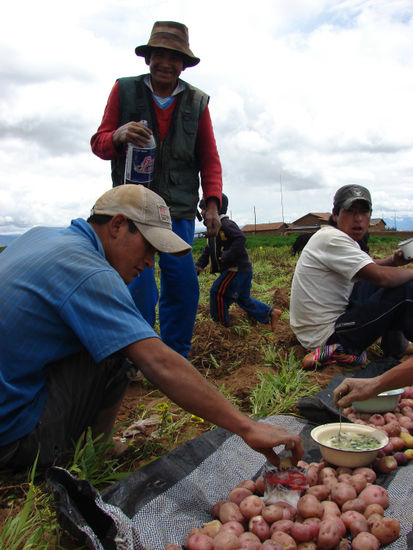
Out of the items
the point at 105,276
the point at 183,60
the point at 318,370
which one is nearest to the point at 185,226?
the point at 183,60

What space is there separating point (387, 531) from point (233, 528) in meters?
0.48

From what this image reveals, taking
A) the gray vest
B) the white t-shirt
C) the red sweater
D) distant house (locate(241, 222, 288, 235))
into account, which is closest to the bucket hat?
the gray vest

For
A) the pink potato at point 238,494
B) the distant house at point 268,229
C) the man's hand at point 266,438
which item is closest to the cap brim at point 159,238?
the man's hand at point 266,438

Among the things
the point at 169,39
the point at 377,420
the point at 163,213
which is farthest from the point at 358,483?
the point at 169,39

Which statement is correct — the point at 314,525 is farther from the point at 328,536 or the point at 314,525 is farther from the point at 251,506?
the point at 251,506

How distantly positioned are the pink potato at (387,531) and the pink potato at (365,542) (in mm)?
24

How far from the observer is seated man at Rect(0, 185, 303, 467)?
53.7 inches

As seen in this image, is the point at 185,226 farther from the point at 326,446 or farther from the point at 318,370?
the point at 326,446

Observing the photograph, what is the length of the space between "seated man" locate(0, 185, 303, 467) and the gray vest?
123cm

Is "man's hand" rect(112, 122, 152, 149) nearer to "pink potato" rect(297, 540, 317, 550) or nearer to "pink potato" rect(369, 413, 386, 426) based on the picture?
"pink potato" rect(369, 413, 386, 426)

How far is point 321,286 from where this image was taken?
337 centimetres

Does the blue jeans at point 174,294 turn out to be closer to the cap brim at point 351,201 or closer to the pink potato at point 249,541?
the cap brim at point 351,201

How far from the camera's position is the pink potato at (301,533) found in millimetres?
1379

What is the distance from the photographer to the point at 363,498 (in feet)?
5.16
